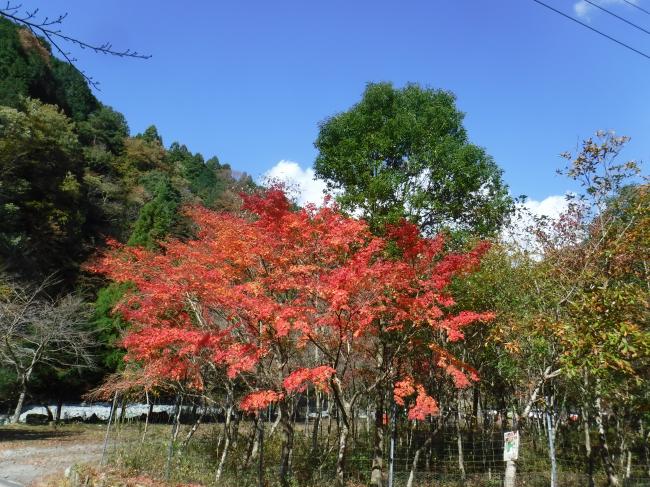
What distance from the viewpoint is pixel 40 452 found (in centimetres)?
1461

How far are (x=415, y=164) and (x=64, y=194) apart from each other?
23.8 metres

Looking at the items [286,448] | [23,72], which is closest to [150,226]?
[23,72]

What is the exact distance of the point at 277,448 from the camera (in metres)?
15.0

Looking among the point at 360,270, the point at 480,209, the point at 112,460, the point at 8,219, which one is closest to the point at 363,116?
the point at 480,209

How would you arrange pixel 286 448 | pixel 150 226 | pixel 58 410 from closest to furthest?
pixel 286 448
pixel 58 410
pixel 150 226

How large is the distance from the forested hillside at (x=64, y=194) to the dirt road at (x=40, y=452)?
9.36 ft

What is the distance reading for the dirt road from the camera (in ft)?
38.5

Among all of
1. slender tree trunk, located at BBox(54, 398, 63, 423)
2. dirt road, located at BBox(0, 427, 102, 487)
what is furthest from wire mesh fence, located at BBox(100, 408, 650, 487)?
slender tree trunk, located at BBox(54, 398, 63, 423)

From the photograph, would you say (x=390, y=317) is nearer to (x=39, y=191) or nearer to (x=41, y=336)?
(x=41, y=336)

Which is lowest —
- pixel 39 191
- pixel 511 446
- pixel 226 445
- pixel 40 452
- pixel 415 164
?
pixel 40 452

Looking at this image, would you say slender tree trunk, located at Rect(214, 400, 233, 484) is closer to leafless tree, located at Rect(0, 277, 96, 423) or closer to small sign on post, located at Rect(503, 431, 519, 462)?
small sign on post, located at Rect(503, 431, 519, 462)

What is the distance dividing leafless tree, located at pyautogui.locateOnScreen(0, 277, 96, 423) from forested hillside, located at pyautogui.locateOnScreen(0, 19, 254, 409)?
0.43 meters

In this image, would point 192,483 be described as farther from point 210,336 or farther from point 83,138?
point 83,138

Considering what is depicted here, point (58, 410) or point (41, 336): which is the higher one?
point (41, 336)
